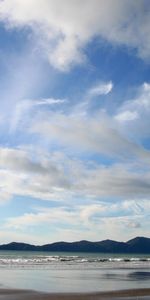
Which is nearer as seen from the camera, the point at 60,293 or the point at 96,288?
the point at 60,293

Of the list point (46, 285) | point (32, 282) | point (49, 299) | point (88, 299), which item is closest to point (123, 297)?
point (88, 299)

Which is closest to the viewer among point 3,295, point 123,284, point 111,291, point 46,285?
point 3,295

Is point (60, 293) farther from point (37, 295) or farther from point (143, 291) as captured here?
point (143, 291)

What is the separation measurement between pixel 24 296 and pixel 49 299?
97.5 inches

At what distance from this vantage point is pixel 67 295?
103 ft

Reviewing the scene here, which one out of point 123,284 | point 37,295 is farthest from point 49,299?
point 123,284

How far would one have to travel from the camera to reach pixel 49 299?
2989 centimetres

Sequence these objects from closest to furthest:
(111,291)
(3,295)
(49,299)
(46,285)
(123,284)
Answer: (49,299) < (3,295) < (111,291) < (46,285) < (123,284)

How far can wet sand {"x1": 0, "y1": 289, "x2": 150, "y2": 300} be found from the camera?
30.6 metres

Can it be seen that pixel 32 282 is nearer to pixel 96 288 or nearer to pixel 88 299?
pixel 96 288

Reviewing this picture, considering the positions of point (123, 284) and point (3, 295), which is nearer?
point (3, 295)

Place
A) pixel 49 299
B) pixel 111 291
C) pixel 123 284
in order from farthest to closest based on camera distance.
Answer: pixel 123 284, pixel 111 291, pixel 49 299

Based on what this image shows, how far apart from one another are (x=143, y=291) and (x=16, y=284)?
36.7ft

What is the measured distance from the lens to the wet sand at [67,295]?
30562mm
